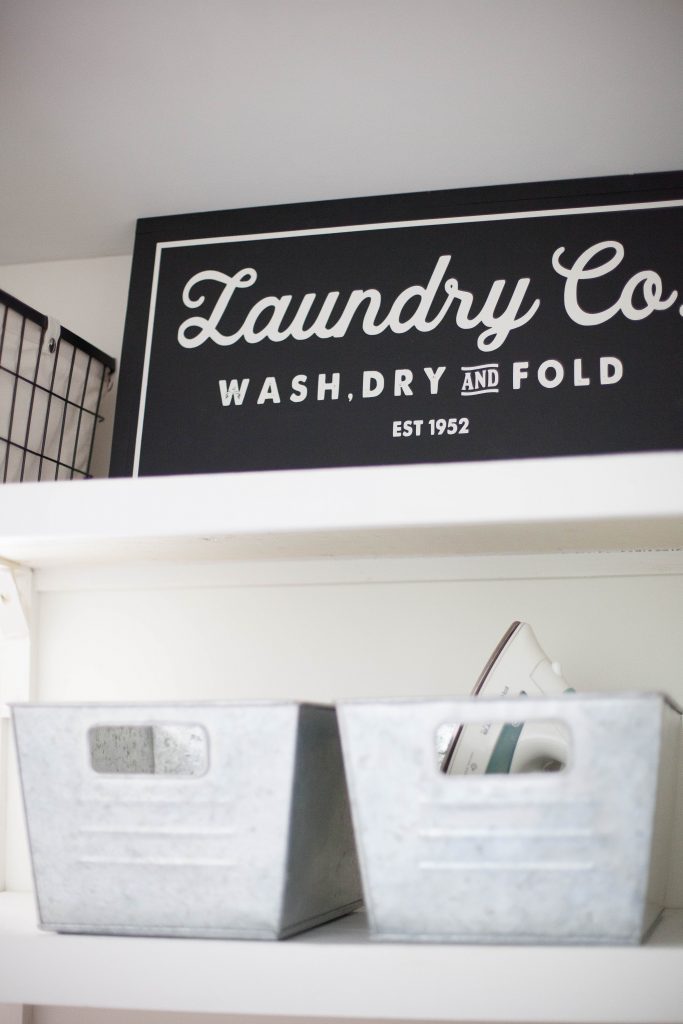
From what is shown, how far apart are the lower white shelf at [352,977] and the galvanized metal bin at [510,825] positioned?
0.02 meters

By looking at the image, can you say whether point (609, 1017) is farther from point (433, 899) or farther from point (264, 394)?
point (264, 394)

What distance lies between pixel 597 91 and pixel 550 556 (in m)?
0.48

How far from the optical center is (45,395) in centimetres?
120

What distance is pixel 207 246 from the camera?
4.13 ft

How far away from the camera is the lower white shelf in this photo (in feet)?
2.45

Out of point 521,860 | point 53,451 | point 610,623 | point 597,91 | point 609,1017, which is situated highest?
point 597,91

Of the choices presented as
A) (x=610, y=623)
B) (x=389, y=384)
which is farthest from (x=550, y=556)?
(x=389, y=384)

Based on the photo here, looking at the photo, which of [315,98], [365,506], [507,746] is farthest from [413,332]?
[507,746]

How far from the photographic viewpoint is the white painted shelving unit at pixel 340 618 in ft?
2.54

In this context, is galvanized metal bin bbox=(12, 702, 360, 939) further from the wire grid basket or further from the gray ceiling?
the gray ceiling

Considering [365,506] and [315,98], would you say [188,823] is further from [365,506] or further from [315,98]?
[315,98]

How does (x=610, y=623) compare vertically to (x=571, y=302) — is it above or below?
below

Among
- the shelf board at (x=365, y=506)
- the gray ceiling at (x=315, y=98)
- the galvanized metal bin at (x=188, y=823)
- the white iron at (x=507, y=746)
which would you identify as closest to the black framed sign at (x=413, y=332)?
the gray ceiling at (x=315, y=98)

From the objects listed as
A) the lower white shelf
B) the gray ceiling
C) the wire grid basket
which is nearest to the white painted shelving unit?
the lower white shelf
